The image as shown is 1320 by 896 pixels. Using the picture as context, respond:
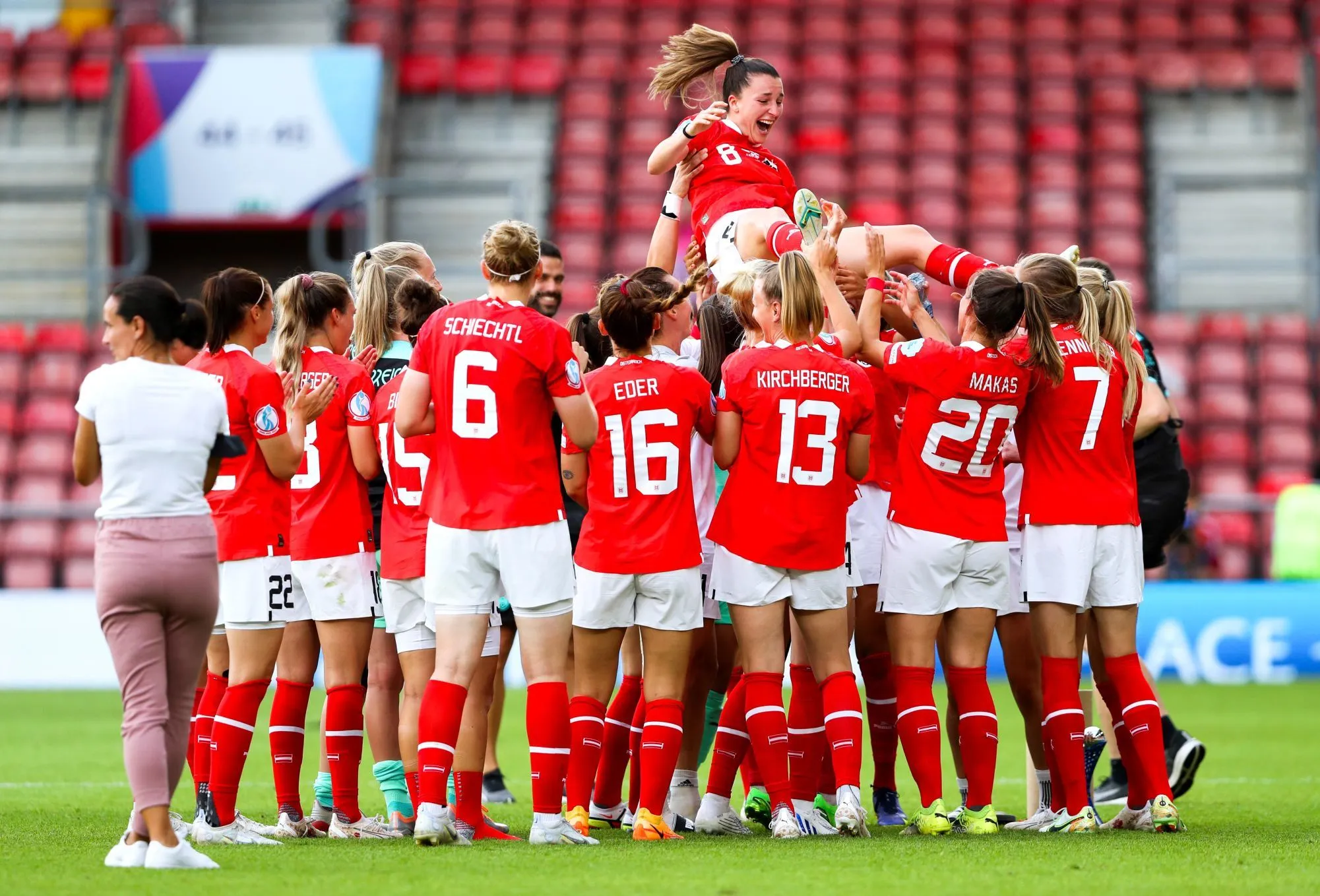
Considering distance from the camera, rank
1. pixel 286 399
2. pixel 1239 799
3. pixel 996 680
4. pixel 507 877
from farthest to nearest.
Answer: pixel 996 680 → pixel 1239 799 → pixel 286 399 → pixel 507 877

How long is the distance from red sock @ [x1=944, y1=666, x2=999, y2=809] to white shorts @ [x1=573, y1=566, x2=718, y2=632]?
106cm

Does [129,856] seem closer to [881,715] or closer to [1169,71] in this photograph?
[881,715]

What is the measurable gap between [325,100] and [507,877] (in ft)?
45.3

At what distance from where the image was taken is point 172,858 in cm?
496

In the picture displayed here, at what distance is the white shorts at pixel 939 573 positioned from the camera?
599 centimetres

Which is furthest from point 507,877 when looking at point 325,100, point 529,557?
point 325,100

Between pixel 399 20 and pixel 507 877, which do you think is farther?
pixel 399 20

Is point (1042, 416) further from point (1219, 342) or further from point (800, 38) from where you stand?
point (800, 38)

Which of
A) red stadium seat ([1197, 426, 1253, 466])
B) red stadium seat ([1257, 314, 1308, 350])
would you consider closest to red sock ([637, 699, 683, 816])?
red stadium seat ([1197, 426, 1253, 466])

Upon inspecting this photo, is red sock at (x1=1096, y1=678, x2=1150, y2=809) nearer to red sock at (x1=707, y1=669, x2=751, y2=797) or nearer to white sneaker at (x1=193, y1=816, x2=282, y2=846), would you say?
red sock at (x1=707, y1=669, x2=751, y2=797)

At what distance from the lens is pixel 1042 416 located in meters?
6.22

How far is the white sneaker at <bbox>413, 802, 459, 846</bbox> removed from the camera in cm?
545

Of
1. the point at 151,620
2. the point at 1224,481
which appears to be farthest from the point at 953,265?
the point at 1224,481

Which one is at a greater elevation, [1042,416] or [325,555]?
[1042,416]
